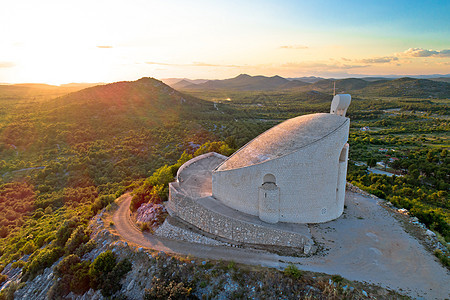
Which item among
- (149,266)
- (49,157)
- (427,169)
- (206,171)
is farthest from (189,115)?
(149,266)

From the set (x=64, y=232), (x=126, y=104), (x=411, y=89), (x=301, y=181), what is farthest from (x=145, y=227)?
(x=411, y=89)

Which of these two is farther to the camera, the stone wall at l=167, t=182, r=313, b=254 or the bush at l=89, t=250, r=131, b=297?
the stone wall at l=167, t=182, r=313, b=254

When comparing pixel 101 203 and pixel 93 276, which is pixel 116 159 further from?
pixel 93 276

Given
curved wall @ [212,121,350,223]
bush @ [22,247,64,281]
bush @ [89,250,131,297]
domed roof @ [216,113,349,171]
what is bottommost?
bush @ [22,247,64,281]

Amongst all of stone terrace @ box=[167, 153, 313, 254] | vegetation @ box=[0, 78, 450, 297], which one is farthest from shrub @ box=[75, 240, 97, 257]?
stone terrace @ box=[167, 153, 313, 254]

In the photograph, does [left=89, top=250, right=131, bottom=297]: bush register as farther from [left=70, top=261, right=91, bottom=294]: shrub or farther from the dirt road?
the dirt road

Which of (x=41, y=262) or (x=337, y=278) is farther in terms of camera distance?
(x=41, y=262)
